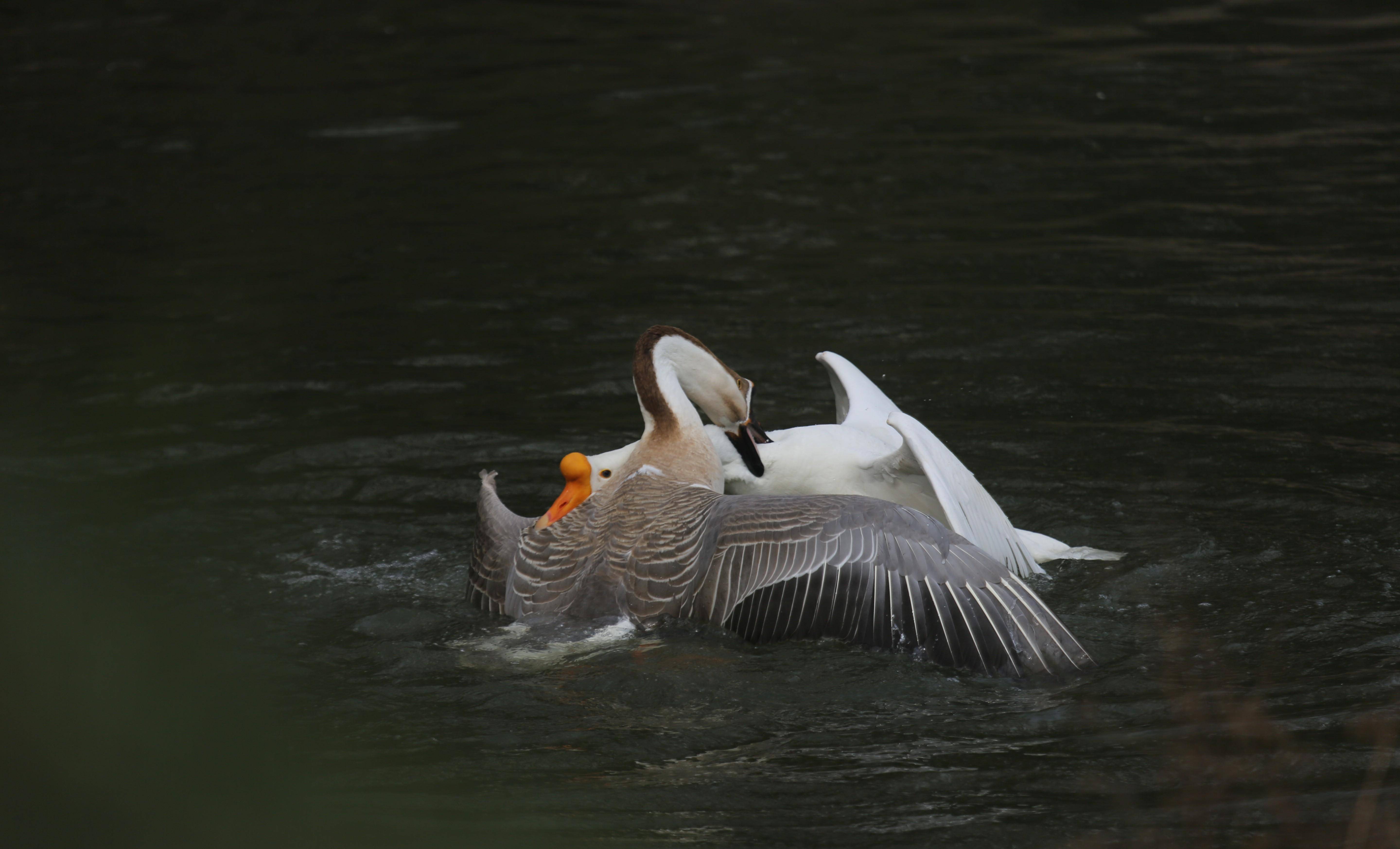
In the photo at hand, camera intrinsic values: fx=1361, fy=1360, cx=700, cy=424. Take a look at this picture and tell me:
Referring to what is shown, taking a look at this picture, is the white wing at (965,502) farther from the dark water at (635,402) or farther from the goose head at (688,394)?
the goose head at (688,394)

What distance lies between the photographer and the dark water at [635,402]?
12.2 feet

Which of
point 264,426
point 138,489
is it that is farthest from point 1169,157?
point 138,489

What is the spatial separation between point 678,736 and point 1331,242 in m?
7.47

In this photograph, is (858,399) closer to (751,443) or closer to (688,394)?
(751,443)

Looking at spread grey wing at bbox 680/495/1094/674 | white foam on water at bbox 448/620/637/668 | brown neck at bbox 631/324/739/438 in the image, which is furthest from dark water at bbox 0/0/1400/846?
brown neck at bbox 631/324/739/438

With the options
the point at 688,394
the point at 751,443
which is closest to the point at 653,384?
the point at 688,394

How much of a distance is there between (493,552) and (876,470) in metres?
1.76

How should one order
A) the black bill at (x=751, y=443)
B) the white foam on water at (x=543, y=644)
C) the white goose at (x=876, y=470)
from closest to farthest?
the white foam on water at (x=543, y=644) < the white goose at (x=876, y=470) < the black bill at (x=751, y=443)

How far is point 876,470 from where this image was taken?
20.3 feet

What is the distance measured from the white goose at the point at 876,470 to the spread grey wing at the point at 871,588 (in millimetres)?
291

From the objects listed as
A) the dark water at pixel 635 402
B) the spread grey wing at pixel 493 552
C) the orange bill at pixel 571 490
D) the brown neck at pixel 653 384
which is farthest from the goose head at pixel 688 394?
the dark water at pixel 635 402

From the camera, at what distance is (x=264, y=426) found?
8.19 meters

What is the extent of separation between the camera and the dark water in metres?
3.72

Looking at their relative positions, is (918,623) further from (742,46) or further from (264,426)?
(742,46)
